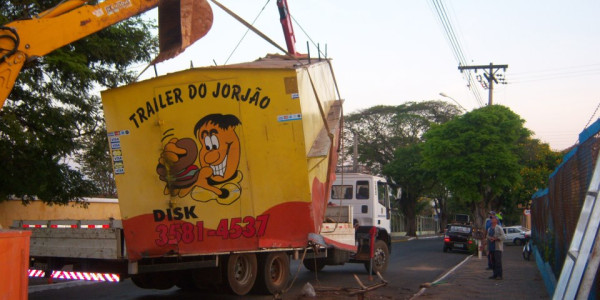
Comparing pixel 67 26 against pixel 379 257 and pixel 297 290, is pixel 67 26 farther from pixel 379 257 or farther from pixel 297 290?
pixel 379 257

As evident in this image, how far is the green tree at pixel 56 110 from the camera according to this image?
11.8m

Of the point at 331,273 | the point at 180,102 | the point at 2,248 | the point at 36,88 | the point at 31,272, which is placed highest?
the point at 36,88

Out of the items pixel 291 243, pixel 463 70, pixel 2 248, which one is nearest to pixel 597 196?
pixel 291 243

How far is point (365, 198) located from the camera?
1577 centimetres

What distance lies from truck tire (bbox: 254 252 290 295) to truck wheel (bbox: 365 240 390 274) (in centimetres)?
452

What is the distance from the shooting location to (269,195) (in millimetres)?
7859

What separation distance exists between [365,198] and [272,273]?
19.3 feet

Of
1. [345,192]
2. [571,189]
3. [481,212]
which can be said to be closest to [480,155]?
[481,212]

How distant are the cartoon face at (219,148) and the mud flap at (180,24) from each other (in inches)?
47.5

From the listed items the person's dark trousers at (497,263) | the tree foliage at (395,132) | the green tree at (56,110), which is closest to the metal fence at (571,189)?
the person's dark trousers at (497,263)

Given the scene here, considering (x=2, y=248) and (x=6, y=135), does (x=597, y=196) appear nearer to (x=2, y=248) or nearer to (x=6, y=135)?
(x=2, y=248)

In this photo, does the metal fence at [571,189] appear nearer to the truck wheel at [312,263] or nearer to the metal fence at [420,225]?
the truck wheel at [312,263]

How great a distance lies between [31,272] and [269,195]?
12.3 ft

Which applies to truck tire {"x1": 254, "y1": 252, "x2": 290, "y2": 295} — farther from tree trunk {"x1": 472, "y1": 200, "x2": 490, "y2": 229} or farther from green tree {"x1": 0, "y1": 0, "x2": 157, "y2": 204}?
tree trunk {"x1": 472, "y1": 200, "x2": 490, "y2": 229}
